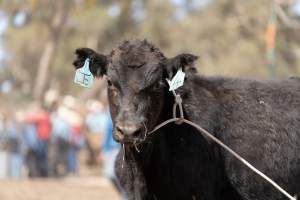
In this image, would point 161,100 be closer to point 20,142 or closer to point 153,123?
point 153,123

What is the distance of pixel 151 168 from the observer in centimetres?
752

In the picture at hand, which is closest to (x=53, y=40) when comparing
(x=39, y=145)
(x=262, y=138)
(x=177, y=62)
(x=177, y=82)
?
(x=39, y=145)

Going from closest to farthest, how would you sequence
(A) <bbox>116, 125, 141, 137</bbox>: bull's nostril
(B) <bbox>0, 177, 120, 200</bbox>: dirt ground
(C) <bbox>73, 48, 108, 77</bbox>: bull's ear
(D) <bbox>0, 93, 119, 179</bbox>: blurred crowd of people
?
(A) <bbox>116, 125, 141, 137</bbox>: bull's nostril < (C) <bbox>73, 48, 108, 77</bbox>: bull's ear < (B) <bbox>0, 177, 120, 200</bbox>: dirt ground < (D) <bbox>0, 93, 119, 179</bbox>: blurred crowd of people

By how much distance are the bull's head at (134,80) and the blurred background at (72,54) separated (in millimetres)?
603

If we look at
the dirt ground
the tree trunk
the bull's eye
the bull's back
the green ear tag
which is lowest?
the dirt ground

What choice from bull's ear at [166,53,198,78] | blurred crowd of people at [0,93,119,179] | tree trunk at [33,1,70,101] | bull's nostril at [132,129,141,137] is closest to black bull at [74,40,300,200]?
bull's ear at [166,53,198,78]

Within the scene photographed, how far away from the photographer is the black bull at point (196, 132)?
7.21 metres

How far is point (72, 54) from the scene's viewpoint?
4344 centimetres

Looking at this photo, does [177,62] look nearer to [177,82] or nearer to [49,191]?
[177,82]

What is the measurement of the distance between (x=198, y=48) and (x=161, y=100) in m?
38.5

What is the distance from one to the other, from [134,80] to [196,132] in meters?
0.97

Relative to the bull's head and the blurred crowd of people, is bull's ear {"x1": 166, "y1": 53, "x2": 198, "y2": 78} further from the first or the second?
the blurred crowd of people

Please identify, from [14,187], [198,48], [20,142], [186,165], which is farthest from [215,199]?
[198,48]

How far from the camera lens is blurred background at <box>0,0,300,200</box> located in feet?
66.9
